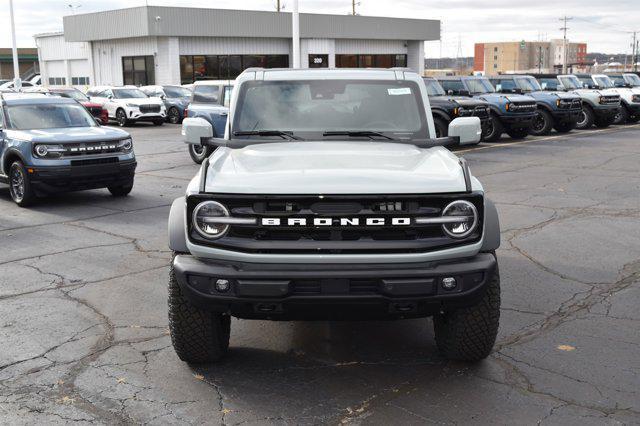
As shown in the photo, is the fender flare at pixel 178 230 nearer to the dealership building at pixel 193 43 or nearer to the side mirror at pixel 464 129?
the side mirror at pixel 464 129

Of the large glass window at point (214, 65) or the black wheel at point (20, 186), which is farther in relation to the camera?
the large glass window at point (214, 65)

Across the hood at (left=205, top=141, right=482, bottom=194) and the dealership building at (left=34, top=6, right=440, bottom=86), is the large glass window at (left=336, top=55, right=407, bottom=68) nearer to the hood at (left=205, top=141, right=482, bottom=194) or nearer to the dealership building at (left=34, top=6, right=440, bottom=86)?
the dealership building at (left=34, top=6, right=440, bottom=86)

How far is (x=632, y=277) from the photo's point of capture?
6887mm

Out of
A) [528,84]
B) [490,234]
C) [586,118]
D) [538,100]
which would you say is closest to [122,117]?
[528,84]

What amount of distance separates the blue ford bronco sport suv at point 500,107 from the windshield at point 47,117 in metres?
10.9

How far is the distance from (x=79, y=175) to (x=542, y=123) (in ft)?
53.6

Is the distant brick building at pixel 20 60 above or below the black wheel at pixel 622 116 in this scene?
above

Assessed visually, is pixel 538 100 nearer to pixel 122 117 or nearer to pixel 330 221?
pixel 122 117

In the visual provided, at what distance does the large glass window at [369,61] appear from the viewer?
53.4 meters

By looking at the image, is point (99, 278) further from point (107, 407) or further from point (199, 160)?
point (199, 160)

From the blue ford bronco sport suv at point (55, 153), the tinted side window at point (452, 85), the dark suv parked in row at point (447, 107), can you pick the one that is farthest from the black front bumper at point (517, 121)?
the blue ford bronco sport suv at point (55, 153)

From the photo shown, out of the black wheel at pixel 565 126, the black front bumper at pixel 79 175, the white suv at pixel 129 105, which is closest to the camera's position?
the black front bumper at pixel 79 175

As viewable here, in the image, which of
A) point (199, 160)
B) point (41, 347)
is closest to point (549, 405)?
point (41, 347)

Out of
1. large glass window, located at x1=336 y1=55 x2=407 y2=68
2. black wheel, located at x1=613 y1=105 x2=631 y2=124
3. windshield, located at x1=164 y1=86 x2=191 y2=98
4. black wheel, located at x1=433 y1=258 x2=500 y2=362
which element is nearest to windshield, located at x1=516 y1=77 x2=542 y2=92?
black wheel, located at x1=613 y1=105 x2=631 y2=124
